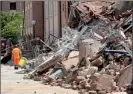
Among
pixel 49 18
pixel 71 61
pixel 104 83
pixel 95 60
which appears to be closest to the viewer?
pixel 104 83

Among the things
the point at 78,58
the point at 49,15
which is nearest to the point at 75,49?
the point at 78,58

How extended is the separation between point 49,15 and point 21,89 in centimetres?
1907

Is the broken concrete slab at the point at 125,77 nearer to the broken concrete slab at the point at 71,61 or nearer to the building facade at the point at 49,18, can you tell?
the broken concrete slab at the point at 71,61

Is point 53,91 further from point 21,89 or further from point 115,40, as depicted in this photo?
point 115,40

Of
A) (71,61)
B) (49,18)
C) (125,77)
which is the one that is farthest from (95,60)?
(49,18)

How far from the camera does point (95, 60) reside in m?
13.9

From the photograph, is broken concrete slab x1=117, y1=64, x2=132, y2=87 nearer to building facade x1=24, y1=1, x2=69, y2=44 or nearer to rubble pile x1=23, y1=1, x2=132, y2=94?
rubble pile x1=23, y1=1, x2=132, y2=94

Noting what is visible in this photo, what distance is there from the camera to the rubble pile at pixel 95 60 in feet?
38.1

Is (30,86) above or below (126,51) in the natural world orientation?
below

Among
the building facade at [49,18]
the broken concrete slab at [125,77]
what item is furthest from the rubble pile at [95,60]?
the building facade at [49,18]

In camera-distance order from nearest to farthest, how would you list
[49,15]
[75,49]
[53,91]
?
[53,91], [75,49], [49,15]

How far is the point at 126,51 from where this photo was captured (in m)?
13.4

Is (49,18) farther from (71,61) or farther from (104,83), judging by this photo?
(104,83)

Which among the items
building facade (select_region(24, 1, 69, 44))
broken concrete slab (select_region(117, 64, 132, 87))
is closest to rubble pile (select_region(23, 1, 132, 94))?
broken concrete slab (select_region(117, 64, 132, 87))
